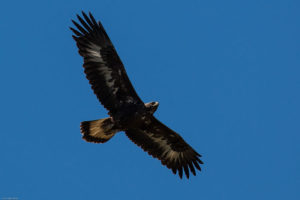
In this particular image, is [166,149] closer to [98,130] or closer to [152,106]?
[152,106]

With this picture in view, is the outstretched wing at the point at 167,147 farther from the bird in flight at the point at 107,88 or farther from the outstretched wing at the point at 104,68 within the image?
the outstretched wing at the point at 104,68

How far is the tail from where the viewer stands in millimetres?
13402

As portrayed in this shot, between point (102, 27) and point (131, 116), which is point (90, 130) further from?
point (102, 27)

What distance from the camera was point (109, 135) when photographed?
1369 centimetres

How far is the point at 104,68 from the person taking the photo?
527 inches

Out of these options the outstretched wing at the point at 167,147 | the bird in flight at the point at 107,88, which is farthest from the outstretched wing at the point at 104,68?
the outstretched wing at the point at 167,147

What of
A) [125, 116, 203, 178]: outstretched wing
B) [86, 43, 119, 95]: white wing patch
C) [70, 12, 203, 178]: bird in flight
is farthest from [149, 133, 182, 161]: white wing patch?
[86, 43, 119, 95]: white wing patch

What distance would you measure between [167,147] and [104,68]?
2.90m

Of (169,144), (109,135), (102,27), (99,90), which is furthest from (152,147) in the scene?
(102,27)

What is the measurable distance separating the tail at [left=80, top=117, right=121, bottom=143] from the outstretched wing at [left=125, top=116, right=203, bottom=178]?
79 centimetres

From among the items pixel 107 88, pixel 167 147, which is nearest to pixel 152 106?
pixel 107 88

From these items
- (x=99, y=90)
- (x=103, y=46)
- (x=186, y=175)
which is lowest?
(x=186, y=175)

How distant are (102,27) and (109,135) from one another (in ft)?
9.09

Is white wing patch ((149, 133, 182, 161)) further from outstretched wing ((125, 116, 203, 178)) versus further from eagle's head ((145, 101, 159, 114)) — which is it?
eagle's head ((145, 101, 159, 114))
